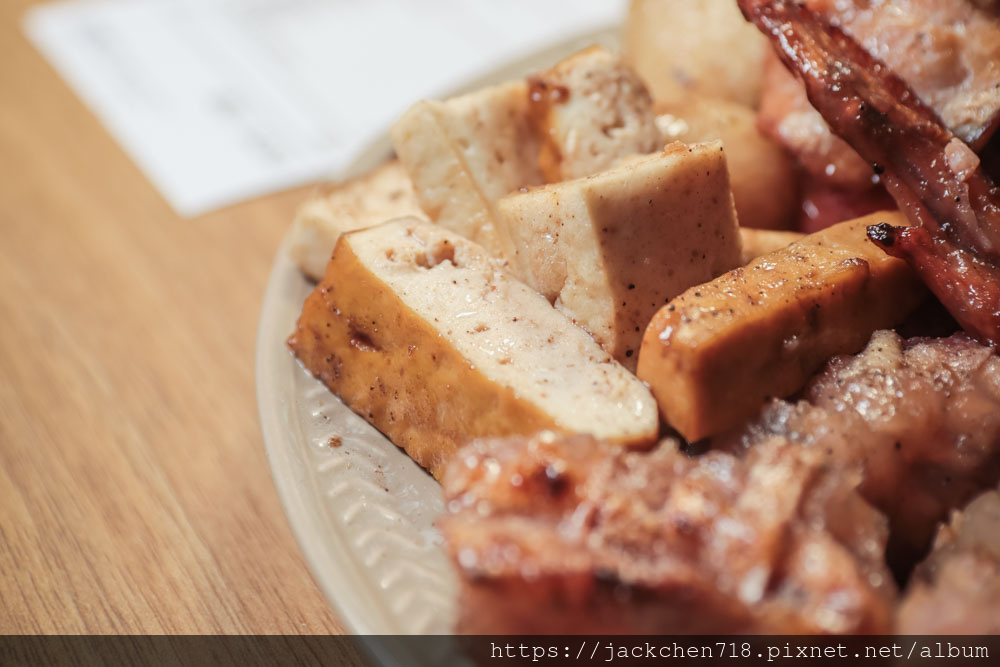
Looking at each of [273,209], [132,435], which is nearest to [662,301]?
[132,435]

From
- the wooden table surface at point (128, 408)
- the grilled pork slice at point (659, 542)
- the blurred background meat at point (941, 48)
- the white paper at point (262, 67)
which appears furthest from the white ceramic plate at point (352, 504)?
the white paper at point (262, 67)

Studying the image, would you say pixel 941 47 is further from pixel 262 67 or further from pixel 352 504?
pixel 262 67

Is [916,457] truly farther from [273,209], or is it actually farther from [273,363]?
[273,209]

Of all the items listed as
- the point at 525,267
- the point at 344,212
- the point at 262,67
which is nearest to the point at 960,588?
the point at 525,267

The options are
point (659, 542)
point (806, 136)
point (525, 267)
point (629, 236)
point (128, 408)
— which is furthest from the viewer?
point (128, 408)

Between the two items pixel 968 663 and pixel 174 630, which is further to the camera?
pixel 174 630

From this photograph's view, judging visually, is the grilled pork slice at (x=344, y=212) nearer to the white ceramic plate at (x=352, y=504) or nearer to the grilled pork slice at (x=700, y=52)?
the white ceramic plate at (x=352, y=504)

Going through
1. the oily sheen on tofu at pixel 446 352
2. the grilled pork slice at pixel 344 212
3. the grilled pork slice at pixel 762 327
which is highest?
the grilled pork slice at pixel 344 212
